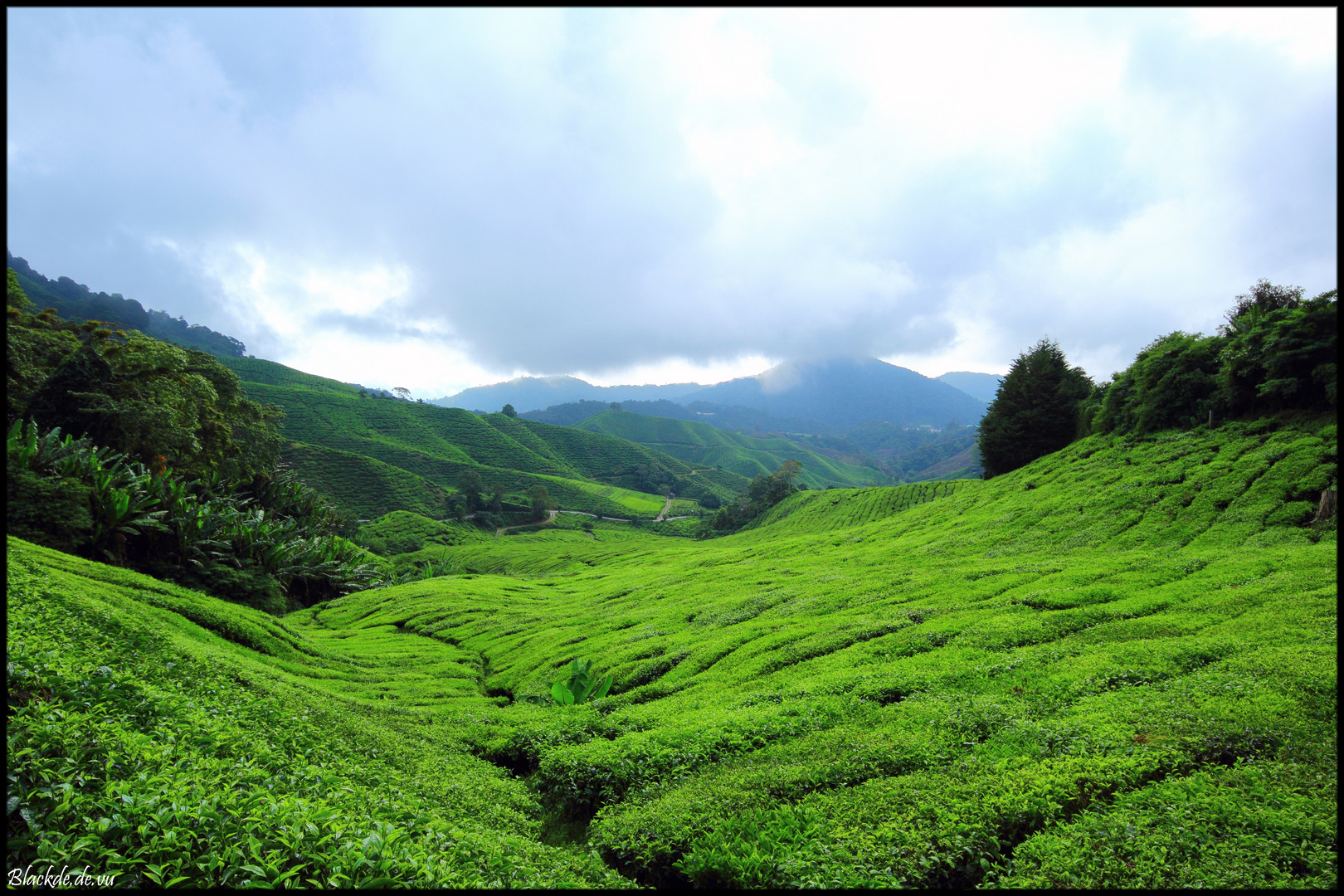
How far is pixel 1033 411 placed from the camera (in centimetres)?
4747

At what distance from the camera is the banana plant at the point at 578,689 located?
→ 14.7m

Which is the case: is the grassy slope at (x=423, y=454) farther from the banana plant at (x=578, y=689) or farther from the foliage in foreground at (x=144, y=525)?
the banana plant at (x=578, y=689)

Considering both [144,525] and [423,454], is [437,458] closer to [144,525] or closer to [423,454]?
[423,454]

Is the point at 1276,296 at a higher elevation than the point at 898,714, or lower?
higher

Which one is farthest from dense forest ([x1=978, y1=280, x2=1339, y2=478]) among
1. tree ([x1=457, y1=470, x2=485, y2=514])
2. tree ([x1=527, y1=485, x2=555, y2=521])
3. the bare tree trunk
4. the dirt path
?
tree ([x1=457, y1=470, x2=485, y2=514])

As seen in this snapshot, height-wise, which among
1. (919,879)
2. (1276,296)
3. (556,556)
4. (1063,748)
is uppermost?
(1276,296)

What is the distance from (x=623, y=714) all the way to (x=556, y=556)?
67.8 metres

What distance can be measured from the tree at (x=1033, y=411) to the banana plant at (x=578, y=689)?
1789 inches

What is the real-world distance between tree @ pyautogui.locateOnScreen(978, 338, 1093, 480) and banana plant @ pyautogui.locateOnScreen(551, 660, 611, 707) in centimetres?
4544

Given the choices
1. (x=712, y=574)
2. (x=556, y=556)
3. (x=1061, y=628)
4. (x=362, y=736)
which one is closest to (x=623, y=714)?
(x=362, y=736)

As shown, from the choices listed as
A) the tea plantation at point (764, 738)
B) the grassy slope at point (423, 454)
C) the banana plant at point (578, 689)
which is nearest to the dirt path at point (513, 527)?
the grassy slope at point (423, 454)

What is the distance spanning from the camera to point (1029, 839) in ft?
20.6

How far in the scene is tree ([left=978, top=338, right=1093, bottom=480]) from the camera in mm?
46562

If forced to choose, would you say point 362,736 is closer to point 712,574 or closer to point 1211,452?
point 712,574
